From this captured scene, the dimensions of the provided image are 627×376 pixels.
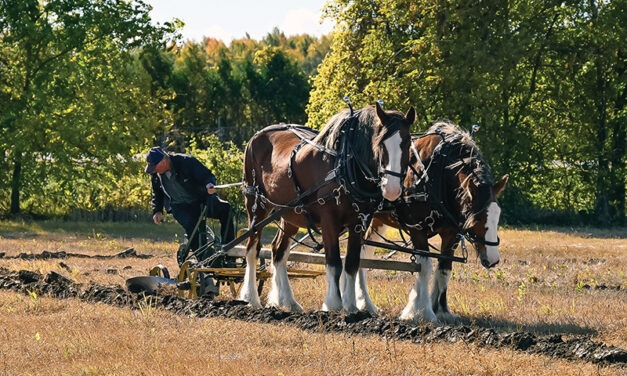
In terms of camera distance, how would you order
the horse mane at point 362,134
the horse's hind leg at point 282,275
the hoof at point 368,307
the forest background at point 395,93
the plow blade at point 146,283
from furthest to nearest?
the forest background at point 395,93 < the plow blade at point 146,283 < the horse's hind leg at point 282,275 < the hoof at point 368,307 < the horse mane at point 362,134

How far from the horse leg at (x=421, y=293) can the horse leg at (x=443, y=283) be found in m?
0.21

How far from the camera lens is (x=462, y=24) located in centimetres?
2856

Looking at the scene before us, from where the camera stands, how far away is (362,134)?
939 centimetres

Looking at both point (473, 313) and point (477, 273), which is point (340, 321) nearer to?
point (473, 313)

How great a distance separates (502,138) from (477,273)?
16.0 metres

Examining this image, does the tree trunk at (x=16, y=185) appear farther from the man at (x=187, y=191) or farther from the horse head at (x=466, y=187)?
the horse head at (x=466, y=187)

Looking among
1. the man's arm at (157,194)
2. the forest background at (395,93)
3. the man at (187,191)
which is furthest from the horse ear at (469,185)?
the forest background at (395,93)

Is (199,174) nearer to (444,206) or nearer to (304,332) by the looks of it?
(444,206)

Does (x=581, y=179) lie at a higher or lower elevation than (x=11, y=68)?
lower

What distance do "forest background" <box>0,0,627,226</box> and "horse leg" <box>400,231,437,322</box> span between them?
17211 mm

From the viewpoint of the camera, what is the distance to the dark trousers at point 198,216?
11.5 m

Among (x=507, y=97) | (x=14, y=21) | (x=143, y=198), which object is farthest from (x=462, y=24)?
(x=14, y=21)

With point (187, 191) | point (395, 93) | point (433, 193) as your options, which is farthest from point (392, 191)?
point (395, 93)

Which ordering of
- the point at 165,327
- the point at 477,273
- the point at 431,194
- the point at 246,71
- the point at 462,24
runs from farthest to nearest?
the point at 246,71, the point at 462,24, the point at 477,273, the point at 431,194, the point at 165,327
